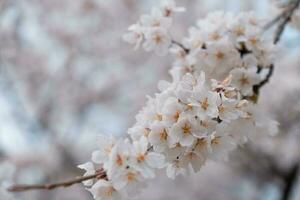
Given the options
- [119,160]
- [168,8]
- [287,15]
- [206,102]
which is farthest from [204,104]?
[287,15]

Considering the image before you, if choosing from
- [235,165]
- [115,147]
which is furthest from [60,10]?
[115,147]

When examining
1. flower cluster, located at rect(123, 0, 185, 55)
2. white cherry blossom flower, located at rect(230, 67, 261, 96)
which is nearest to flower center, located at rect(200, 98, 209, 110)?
white cherry blossom flower, located at rect(230, 67, 261, 96)

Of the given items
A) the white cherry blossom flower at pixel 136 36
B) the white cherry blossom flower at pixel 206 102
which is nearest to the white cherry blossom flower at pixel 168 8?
the white cherry blossom flower at pixel 136 36

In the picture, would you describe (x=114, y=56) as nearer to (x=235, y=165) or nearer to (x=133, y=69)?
(x=133, y=69)

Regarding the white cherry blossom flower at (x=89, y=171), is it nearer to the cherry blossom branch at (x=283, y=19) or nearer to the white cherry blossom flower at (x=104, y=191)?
the white cherry blossom flower at (x=104, y=191)

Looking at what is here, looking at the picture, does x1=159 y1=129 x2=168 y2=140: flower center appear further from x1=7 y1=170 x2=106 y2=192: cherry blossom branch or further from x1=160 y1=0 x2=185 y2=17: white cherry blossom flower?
x1=160 y1=0 x2=185 y2=17: white cherry blossom flower

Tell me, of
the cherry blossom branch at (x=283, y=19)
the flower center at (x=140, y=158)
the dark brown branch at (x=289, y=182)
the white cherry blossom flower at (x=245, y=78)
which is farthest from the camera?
the dark brown branch at (x=289, y=182)

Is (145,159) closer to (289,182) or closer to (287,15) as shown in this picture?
(287,15)
